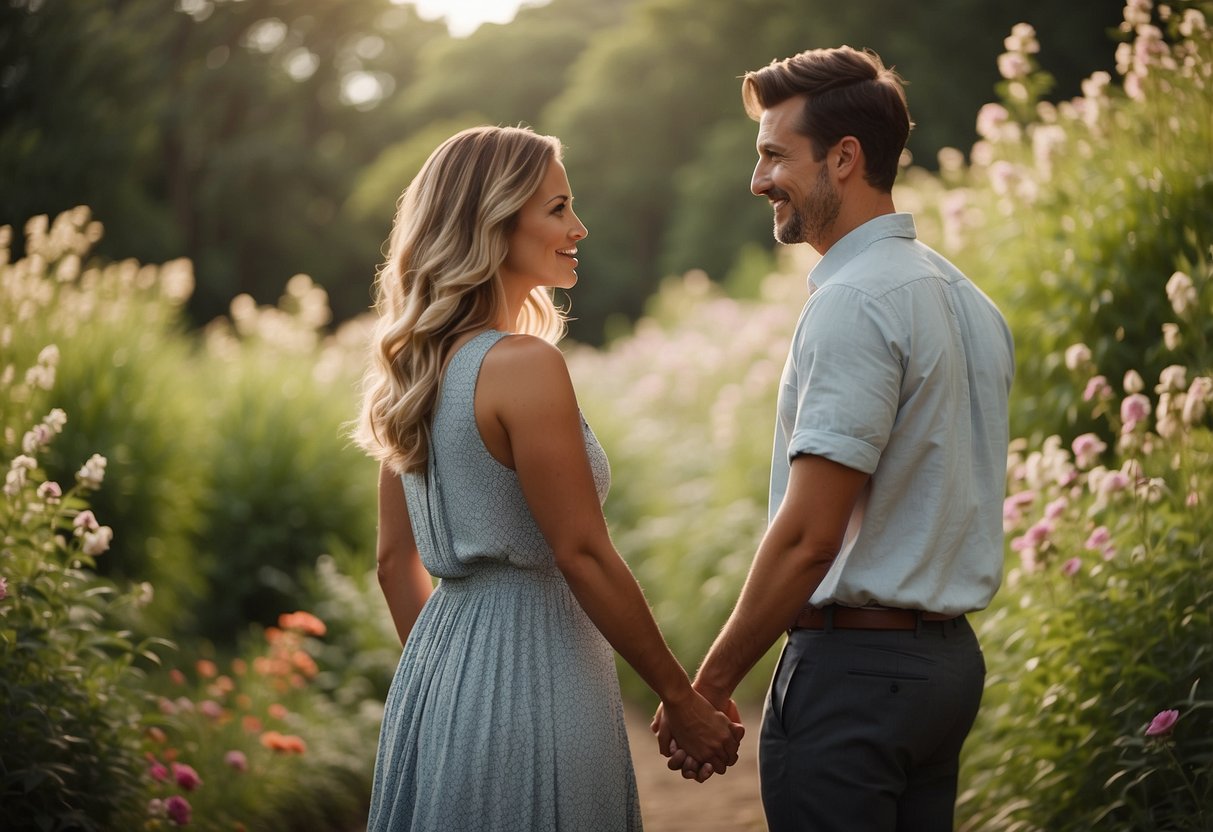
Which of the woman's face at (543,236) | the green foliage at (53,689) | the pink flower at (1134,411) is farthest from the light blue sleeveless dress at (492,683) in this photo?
the pink flower at (1134,411)

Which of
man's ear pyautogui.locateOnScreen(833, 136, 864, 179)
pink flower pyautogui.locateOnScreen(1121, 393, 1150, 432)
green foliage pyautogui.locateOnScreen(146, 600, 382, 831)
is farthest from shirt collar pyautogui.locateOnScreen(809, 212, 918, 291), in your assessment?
green foliage pyautogui.locateOnScreen(146, 600, 382, 831)

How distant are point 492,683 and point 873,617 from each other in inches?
31.4

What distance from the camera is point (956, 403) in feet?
7.72

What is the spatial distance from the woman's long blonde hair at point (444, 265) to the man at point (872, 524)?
2.14ft

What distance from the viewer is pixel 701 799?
5.40 metres

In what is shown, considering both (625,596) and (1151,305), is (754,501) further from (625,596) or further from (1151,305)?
(625,596)

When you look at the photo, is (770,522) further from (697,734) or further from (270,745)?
(270,745)

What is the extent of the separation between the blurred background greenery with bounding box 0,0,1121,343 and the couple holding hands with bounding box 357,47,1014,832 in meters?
13.8

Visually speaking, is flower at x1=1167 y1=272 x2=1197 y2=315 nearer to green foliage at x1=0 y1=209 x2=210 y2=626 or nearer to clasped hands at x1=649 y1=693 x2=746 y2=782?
clasped hands at x1=649 y1=693 x2=746 y2=782

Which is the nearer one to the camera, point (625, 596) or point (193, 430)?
point (625, 596)

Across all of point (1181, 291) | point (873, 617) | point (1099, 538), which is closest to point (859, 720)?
point (873, 617)

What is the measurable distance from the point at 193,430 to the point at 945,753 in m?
5.79

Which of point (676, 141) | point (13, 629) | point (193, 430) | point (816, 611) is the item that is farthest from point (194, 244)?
point (816, 611)

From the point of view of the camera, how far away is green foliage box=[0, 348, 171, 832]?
3.29 m
